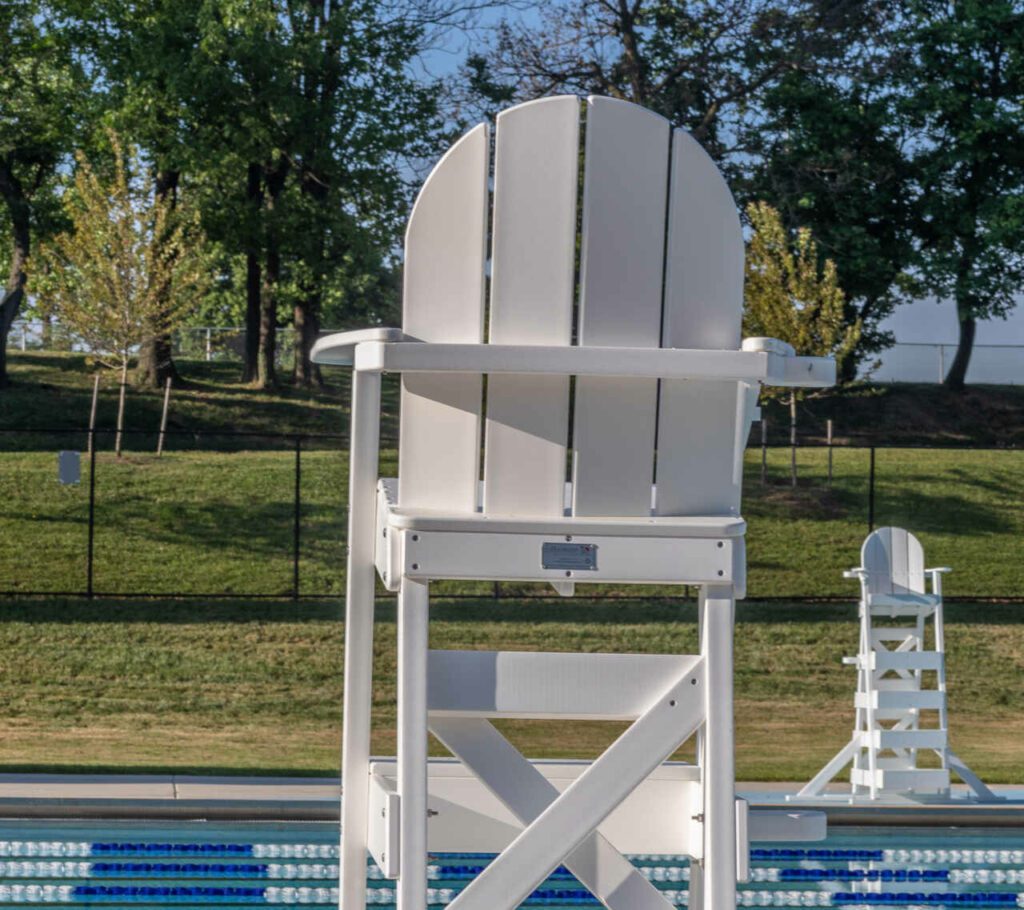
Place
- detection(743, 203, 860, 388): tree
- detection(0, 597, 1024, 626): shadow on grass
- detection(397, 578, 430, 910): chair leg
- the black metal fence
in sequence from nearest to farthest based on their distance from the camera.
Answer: detection(397, 578, 430, 910): chair leg → detection(0, 597, 1024, 626): shadow on grass → the black metal fence → detection(743, 203, 860, 388): tree

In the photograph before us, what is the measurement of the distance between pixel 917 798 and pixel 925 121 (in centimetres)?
2001

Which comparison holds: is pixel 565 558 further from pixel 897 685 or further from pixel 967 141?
pixel 967 141

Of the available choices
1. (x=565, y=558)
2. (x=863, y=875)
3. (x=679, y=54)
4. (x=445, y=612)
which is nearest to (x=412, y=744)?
(x=565, y=558)

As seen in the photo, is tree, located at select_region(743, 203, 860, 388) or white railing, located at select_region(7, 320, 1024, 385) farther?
white railing, located at select_region(7, 320, 1024, 385)

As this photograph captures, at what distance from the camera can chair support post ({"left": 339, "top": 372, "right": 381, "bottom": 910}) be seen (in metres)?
2.68

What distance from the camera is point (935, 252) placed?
82.9 ft

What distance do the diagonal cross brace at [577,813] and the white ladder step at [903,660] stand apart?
5784 mm

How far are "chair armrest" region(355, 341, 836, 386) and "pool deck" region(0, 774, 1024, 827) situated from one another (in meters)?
3.52

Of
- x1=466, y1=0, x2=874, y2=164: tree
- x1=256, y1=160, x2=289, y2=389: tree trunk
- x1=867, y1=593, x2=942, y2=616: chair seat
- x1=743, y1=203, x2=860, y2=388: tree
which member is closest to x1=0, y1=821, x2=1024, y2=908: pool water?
x1=867, y1=593, x2=942, y2=616: chair seat

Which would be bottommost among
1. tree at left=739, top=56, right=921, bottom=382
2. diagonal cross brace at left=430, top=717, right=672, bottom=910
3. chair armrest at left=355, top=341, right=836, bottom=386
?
diagonal cross brace at left=430, top=717, right=672, bottom=910

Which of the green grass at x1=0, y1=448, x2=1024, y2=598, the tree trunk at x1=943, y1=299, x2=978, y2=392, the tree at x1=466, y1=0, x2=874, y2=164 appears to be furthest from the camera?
the tree trunk at x1=943, y1=299, x2=978, y2=392

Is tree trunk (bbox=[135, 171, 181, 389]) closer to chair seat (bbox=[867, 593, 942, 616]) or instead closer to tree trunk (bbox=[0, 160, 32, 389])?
tree trunk (bbox=[0, 160, 32, 389])

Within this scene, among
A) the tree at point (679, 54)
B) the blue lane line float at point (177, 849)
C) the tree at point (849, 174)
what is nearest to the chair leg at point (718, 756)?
the blue lane line float at point (177, 849)

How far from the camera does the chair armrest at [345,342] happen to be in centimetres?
251
